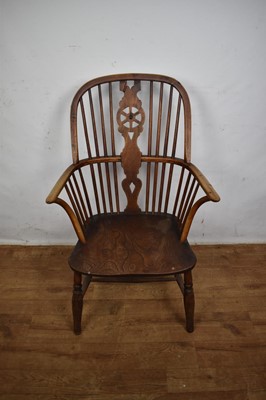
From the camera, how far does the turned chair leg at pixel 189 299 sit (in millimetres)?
1315

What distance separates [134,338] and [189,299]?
1.11 feet

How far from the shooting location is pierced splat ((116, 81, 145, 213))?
1.49 metres

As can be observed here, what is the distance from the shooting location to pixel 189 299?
1360 mm

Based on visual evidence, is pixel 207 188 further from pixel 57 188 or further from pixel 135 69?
pixel 135 69

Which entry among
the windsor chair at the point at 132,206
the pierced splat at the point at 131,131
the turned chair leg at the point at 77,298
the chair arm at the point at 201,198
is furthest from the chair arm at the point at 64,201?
the chair arm at the point at 201,198


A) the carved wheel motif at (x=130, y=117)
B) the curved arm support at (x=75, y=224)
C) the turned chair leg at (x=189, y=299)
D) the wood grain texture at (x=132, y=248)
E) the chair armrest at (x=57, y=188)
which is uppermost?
the carved wheel motif at (x=130, y=117)

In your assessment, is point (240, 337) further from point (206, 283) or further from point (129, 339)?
point (129, 339)

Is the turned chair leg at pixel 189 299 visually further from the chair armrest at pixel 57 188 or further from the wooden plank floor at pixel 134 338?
the chair armrest at pixel 57 188

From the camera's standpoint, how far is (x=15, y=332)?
4.90ft

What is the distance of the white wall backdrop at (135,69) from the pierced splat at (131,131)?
0.19 m

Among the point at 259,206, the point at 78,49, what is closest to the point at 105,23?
the point at 78,49

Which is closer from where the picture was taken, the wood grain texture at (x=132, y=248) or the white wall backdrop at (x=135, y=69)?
the wood grain texture at (x=132, y=248)

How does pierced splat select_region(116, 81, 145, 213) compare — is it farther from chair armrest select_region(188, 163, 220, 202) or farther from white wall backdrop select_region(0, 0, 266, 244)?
chair armrest select_region(188, 163, 220, 202)

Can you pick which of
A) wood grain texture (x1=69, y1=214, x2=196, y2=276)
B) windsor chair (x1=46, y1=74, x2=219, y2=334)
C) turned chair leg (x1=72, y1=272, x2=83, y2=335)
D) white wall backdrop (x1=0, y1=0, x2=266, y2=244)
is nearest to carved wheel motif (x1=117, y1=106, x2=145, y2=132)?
windsor chair (x1=46, y1=74, x2=219, y2=334)
